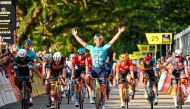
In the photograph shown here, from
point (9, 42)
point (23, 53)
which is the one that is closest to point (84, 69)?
point (23, 53)

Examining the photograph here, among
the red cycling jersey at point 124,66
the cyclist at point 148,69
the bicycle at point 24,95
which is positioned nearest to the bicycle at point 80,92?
A: the red cycling jersey at point 124,66

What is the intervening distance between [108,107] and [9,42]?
854 cm

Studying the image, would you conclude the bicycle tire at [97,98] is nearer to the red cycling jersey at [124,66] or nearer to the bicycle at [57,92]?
the bicycle at [57,92]

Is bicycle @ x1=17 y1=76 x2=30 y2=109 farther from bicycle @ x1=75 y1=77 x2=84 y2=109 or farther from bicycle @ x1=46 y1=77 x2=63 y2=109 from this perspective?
bicycle @ x1=75 y1=77 x2=84 y2=109

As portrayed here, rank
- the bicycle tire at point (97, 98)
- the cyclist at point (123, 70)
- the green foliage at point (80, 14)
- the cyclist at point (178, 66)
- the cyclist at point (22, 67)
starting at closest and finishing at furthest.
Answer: the bicycle tire at point (97, 98)
the cyclist at point (22, 67)
the cyclist at point (178, 66)
the cyclist at point (123, 70)
the green foliage at point (80, 14)

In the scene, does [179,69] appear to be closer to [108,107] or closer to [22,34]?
[108,107]

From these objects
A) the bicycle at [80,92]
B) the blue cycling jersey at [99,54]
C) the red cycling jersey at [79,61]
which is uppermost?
the blue cycling jersey at [99,54]

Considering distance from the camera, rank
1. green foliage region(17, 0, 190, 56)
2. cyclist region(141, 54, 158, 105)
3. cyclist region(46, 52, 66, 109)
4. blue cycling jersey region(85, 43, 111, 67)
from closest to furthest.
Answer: blue cycling jersey region(85, 43, 111, 67), cyclist region(46, 52, 66, 109), cyclist region(141, 54, 158, 105), green foliage region(17, 0, 190, 56)

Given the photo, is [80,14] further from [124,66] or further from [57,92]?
[57,92]

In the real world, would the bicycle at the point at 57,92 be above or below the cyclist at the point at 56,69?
below

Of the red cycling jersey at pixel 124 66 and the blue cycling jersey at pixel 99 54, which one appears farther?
the red cycling jersey at pixel 124 66

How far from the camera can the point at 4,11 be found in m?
34.0

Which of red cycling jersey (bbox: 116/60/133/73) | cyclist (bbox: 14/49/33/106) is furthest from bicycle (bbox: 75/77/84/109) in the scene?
cyclist (bbox: 14/49/33/106)

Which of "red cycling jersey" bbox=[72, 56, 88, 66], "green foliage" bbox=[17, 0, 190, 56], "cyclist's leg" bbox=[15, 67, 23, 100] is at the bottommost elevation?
"cyclist's leg" bbox=[15, 67, 23, 100]
